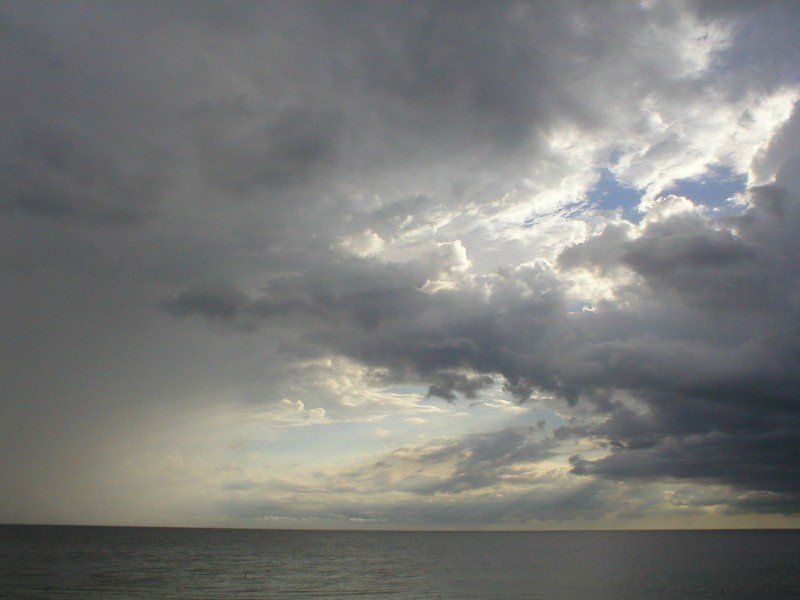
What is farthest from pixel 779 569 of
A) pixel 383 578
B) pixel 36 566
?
pixel 36 566

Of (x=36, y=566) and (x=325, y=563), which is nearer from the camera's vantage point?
(x=36, y=566)

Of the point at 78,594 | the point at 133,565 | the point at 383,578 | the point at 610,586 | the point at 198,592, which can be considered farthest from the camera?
the point at 133,565

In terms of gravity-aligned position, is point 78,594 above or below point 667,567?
above

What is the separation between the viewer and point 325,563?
518 feet

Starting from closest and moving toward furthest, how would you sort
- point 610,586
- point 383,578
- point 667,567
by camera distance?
point 610,586, point 383,578, point 667,567

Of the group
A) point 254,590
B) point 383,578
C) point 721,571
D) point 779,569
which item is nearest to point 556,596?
point 383,578

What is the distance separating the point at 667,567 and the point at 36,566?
159069 millimetres

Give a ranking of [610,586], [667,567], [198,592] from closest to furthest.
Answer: [198,592]
[610,586]
[667,567]

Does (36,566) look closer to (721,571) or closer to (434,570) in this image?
(434,570)

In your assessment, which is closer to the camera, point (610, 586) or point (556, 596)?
point (556, 596)

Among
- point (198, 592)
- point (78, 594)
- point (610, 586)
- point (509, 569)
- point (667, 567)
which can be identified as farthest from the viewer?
point (667, 567)

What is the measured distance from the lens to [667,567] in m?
155

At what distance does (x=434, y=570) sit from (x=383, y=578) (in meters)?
26.4

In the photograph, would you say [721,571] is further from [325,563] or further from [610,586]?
[325,563]
